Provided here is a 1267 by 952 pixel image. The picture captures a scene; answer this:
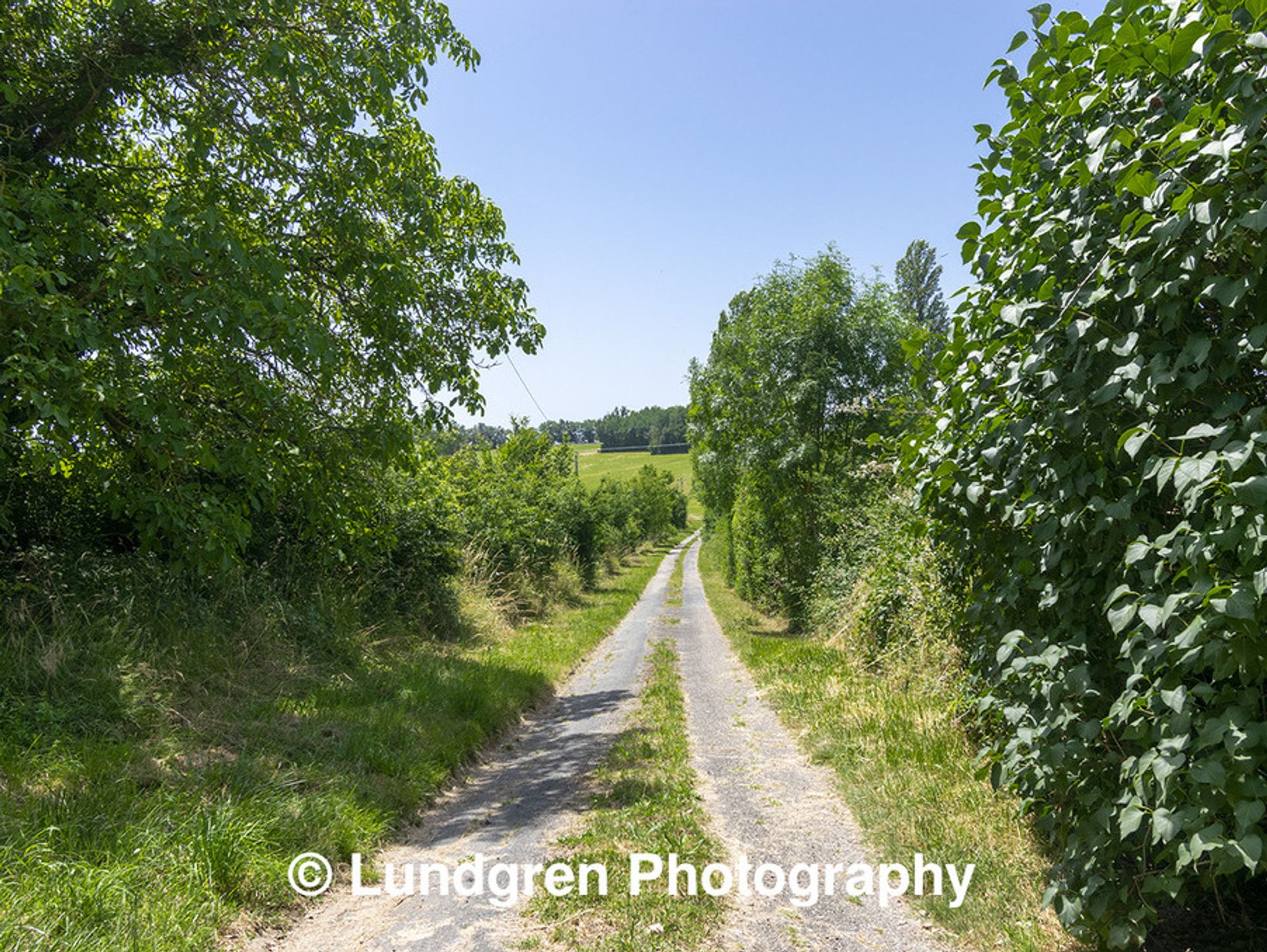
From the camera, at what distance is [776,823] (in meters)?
5.39

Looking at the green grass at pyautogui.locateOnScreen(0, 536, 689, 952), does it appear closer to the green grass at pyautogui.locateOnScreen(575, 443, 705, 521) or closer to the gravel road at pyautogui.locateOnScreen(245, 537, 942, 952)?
the gravel road at pyautogui.locateOnScreen(245, 537, 942, 952)

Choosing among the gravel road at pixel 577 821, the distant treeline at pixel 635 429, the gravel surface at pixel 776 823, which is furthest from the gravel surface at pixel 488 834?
the distant treeline at pixel 635 429

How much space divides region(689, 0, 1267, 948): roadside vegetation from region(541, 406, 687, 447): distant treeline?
121 m

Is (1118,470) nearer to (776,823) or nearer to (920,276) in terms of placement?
(776,823)

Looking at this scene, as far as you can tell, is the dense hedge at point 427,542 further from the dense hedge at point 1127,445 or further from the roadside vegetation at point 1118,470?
the dense hedge at point 1127,445

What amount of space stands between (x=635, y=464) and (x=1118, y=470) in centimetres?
10518

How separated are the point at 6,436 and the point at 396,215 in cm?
443

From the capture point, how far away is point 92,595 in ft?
22.2

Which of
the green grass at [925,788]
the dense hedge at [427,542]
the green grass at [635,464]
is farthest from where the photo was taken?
the green grass at [635,464]

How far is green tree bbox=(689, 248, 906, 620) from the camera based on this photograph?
596 inches

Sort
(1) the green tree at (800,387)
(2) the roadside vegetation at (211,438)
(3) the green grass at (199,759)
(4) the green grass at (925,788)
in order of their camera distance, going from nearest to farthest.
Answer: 1. (3) the green grass at (199,759)
2. (4) the green grass at (925,788)
3. (2) the roadside vegetation at (211,438)
4. (1) the green tree at (800,387)

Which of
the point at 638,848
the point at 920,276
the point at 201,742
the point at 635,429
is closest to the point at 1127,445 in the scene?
the point at 638,848

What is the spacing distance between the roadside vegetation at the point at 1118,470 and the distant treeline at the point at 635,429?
121 m

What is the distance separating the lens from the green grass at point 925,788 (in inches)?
146
